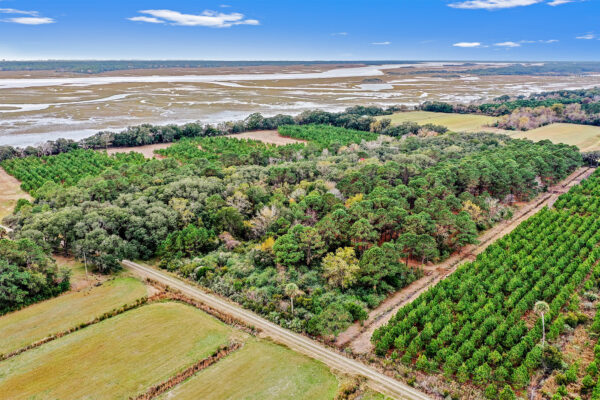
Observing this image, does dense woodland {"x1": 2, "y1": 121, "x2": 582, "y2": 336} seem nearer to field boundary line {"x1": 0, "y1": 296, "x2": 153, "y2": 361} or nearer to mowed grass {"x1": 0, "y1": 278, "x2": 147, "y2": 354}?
mowed grass {"x1": 0, "y1": 278, "x2": 147, "y2": 354}

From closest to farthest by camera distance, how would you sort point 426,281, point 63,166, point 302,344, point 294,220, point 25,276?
point 302,344, point 25,276, point 426,281, point 294,220, point 63,166

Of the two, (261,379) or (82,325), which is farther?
(82,325)

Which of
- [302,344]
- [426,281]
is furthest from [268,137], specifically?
[302,344]

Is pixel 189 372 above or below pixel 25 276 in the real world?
below

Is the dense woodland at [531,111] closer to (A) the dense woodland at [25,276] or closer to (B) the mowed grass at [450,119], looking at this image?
(B) the mowed grass at [450,119]

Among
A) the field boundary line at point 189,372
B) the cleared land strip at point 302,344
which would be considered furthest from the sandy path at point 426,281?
the field boundary line at point 189,372

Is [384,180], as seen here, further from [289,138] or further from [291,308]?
[289,138]

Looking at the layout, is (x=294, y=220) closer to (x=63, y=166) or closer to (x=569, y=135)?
(x=63, y=166)

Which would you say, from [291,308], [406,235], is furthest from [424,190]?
[291,308]
